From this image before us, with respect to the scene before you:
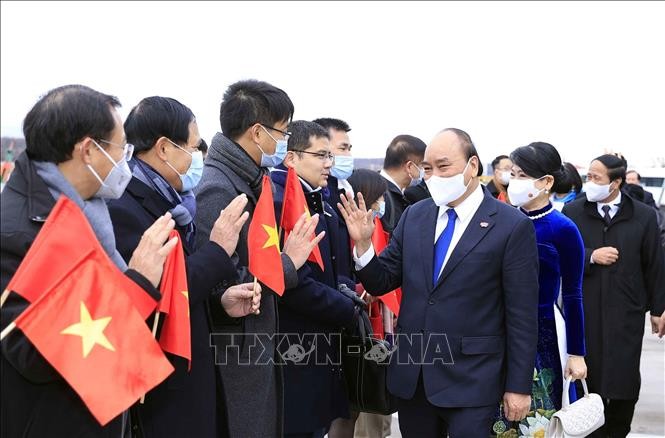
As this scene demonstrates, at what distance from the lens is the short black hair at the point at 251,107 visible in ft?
11.7

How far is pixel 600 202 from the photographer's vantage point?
5.68m

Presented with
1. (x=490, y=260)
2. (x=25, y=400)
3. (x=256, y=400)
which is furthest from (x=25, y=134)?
(x=490, y=260)

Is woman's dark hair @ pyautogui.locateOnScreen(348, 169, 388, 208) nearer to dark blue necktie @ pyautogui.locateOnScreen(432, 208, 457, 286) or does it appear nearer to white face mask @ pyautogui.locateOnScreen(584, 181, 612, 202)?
white face mask @ pyautogui.locateOnScreen(584, 181, 612, 202)

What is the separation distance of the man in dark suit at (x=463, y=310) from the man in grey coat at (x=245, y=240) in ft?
1.98

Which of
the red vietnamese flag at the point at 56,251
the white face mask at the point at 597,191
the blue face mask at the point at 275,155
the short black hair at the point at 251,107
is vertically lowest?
the white face mask at the point at 597,191

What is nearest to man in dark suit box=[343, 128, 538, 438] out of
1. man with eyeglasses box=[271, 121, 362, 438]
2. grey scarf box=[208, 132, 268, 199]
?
man with eyeglasses box=[271, 121, 362, 438]

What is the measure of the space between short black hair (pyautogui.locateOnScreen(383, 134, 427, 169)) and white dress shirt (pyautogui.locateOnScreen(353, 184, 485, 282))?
101 inches

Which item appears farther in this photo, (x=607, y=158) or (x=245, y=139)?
(x=607, y=158)

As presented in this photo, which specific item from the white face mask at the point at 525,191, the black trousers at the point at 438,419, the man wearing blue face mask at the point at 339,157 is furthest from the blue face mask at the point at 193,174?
the white face mask at the point at 525,191

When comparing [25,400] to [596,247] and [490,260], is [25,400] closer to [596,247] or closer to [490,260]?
[490,260]

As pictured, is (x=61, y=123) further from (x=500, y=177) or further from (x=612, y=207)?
(x=500, y=177)

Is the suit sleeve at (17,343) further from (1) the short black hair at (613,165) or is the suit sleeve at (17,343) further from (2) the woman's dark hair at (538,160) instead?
(1) the short black hair at (613,165)

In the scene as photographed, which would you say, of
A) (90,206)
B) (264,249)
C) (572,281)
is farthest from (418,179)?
(90,206)

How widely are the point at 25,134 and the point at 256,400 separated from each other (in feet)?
5.29
